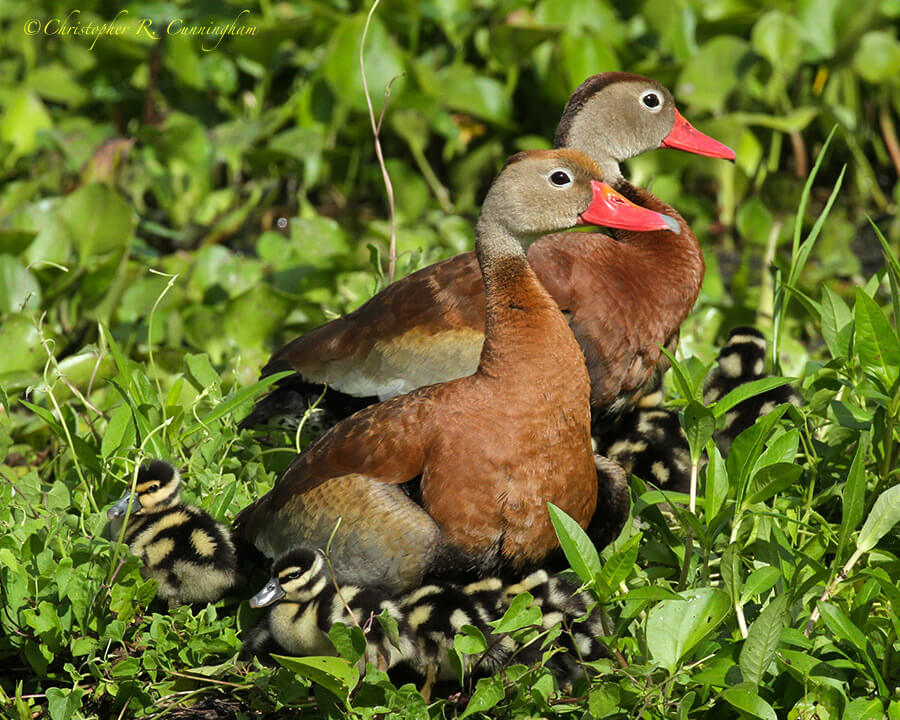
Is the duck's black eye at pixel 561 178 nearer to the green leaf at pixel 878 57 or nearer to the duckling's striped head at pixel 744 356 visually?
the duckling's striped head at pixel 744 356

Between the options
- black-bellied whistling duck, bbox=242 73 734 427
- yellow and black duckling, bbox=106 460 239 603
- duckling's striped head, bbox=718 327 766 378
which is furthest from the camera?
duckling's striped head, bbox=718 327 766 378

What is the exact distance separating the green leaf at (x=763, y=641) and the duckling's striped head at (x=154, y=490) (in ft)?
5.23

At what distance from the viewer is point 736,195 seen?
6508 millimetres

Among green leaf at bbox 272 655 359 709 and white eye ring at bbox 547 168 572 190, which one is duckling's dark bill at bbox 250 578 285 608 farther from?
white eye ring at bbox 547 168 572 190

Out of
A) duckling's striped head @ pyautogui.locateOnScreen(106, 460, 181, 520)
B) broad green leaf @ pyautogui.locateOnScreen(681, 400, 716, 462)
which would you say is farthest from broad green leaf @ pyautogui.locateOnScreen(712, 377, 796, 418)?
duckling's striped head @ pyautogui.locateOnScreen(106, 460, 181, 520)

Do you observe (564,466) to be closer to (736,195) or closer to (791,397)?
(791,397)

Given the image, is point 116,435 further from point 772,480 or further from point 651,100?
point 651,100

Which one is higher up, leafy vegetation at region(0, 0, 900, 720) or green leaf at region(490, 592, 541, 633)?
green leaf at region(490, 592, 541, 633)

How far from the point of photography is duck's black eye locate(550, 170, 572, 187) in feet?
10.7

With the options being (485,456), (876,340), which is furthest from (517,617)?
(876,340)

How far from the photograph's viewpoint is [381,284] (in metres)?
4.48

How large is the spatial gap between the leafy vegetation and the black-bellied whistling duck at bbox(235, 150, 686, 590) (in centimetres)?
25

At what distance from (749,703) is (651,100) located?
8.29ft

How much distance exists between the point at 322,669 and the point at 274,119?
15.1 feet
